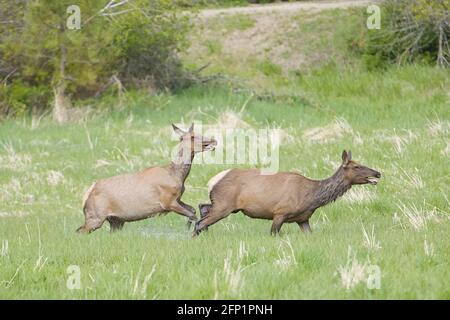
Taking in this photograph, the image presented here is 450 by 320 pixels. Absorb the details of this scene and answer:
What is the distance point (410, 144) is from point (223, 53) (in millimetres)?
17976

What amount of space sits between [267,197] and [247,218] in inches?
115

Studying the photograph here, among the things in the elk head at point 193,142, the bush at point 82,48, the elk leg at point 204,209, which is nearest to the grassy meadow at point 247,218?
the elk leg at point 204,209

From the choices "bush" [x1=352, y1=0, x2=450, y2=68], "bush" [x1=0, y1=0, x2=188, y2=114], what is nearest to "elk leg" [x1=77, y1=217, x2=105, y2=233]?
"bush" [x1=0, y1=0, x2=188, y2=114]

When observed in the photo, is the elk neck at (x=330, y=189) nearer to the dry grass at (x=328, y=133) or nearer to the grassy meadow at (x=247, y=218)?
the grassy meadow at (x=247, y=218)

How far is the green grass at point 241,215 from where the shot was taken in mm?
9125

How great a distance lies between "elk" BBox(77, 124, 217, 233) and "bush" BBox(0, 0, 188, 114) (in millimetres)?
15145

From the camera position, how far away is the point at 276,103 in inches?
1132

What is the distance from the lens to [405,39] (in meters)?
33.2

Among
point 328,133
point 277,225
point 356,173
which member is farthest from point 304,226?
point 328,133

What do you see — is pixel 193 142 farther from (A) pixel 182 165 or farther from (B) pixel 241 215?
(B) pixel 241 215

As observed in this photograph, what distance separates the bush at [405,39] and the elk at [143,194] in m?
19.5

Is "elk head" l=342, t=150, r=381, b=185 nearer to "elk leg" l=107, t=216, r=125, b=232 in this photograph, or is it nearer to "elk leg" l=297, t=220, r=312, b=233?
"elk leg" l=297, t=220, r=312, b=233

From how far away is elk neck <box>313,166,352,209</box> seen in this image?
1289 cm
